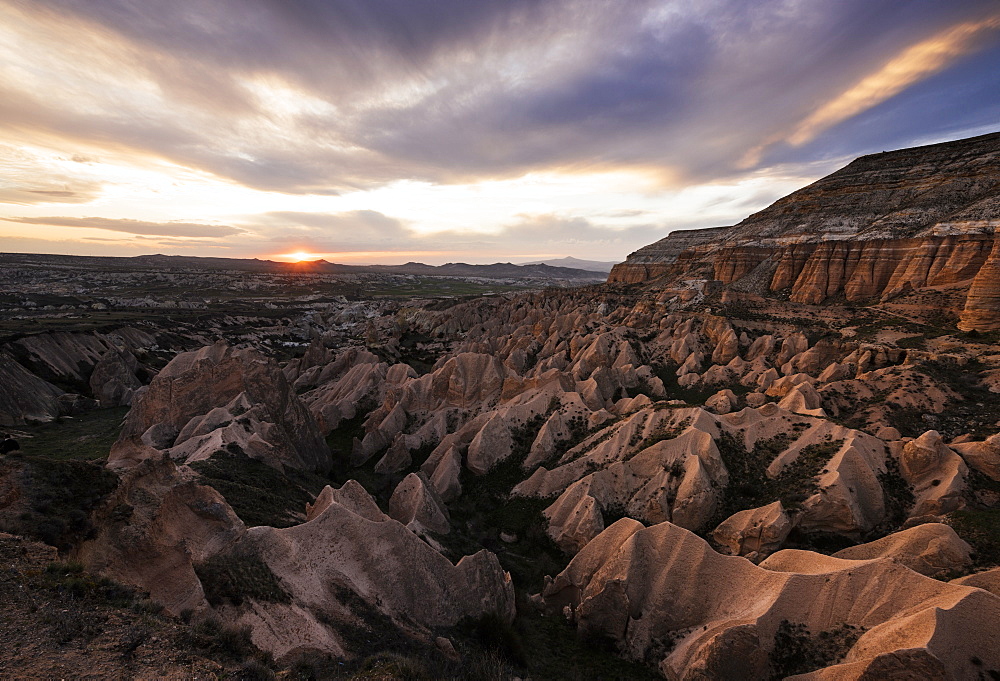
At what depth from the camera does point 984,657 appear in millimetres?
11055

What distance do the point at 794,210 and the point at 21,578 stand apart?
109 metres

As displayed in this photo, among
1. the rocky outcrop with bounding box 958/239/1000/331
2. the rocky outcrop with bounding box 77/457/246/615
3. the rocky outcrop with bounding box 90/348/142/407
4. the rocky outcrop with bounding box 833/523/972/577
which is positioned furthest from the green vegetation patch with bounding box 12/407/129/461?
the rocky outcrop with bounding box 958/239/1000/331

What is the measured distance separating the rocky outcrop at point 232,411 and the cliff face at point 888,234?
68975 millimetres

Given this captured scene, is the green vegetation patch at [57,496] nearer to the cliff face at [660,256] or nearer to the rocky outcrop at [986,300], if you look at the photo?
the rocky outcrop at [986,300]

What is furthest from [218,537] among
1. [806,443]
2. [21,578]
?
[806,443]

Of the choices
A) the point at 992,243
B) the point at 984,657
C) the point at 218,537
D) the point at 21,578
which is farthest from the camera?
the point at 992,243

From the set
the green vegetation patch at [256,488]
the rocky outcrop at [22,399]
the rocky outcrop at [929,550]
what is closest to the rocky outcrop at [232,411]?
the green vegetation patch at [256,488]

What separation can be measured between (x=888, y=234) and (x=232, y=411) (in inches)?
3480

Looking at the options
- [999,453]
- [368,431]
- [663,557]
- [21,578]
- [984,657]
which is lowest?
[368,431]

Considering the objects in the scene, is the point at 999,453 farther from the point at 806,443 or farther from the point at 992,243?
the point at 992,243

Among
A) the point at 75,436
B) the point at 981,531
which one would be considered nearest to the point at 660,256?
the point at 981,531

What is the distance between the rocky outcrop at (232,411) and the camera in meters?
28.9

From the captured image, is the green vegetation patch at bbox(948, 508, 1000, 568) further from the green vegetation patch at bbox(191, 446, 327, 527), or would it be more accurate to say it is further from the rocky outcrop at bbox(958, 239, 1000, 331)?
the rocky outcrop at bbox(958, 239, 1000, 331)

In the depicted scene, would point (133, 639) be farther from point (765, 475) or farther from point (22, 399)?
point (22, 399)
